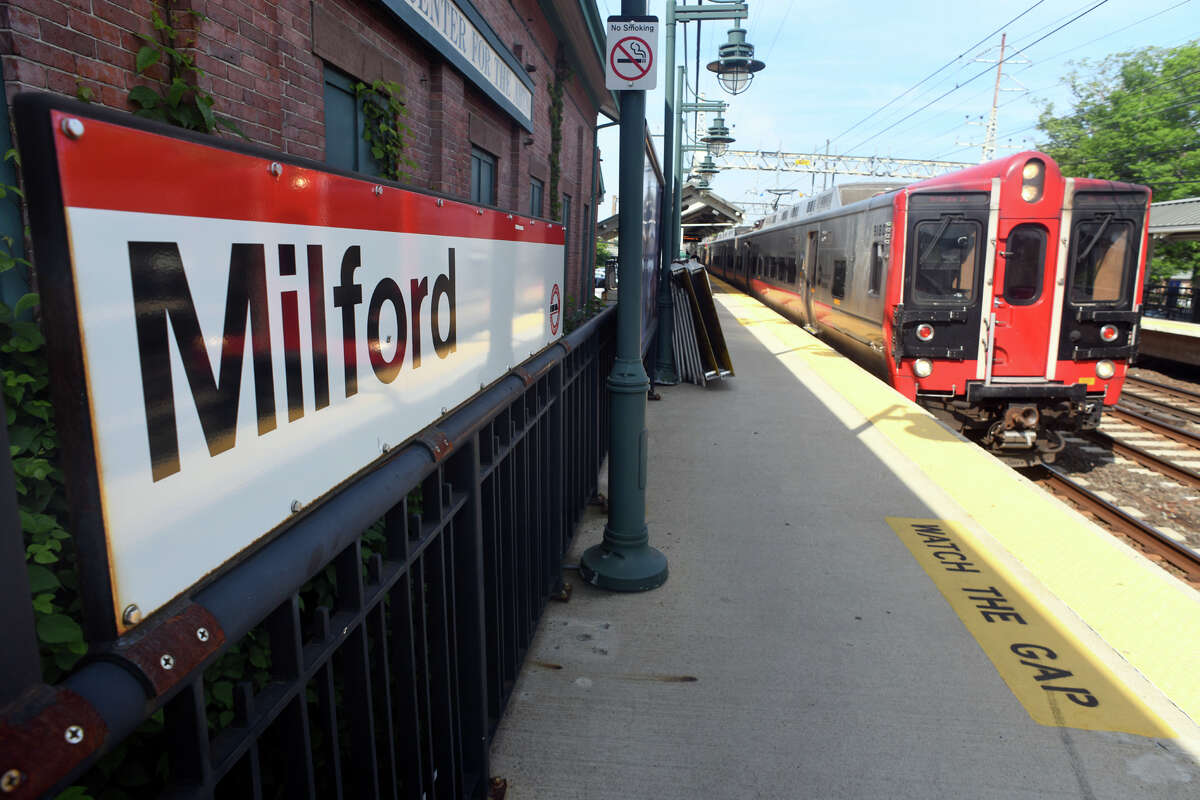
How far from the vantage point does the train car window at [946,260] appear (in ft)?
28.1

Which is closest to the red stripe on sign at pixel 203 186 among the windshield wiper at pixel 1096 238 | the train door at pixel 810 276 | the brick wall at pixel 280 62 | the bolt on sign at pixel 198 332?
the bolt on sign at pixel 198 332

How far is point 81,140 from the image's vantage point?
82 centimetres

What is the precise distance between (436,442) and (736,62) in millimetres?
12542

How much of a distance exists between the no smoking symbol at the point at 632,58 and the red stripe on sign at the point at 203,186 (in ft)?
8.88

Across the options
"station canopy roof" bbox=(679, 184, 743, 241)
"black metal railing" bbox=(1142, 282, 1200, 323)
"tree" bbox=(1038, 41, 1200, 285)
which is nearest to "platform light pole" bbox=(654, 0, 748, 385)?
"station canopy roof" bbox=(679, 184, 743, 241)

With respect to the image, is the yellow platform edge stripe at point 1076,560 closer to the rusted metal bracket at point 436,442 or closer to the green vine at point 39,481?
the rusted metal bracket at point 436,442

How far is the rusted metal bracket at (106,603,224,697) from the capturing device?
0.91m

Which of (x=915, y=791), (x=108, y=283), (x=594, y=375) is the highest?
(x=108, y=283)

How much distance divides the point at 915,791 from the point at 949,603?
1.62 m

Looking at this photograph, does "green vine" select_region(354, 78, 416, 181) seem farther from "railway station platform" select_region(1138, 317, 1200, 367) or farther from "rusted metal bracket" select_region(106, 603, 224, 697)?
"railway station platform" select_region(1138, 317, 1200, 367)

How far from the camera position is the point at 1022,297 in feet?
28.2

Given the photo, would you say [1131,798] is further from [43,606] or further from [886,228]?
[886,228]

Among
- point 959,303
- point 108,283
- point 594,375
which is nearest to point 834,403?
point 959,303

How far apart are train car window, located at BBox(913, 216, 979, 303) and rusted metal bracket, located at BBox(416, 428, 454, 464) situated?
26.2 feet
